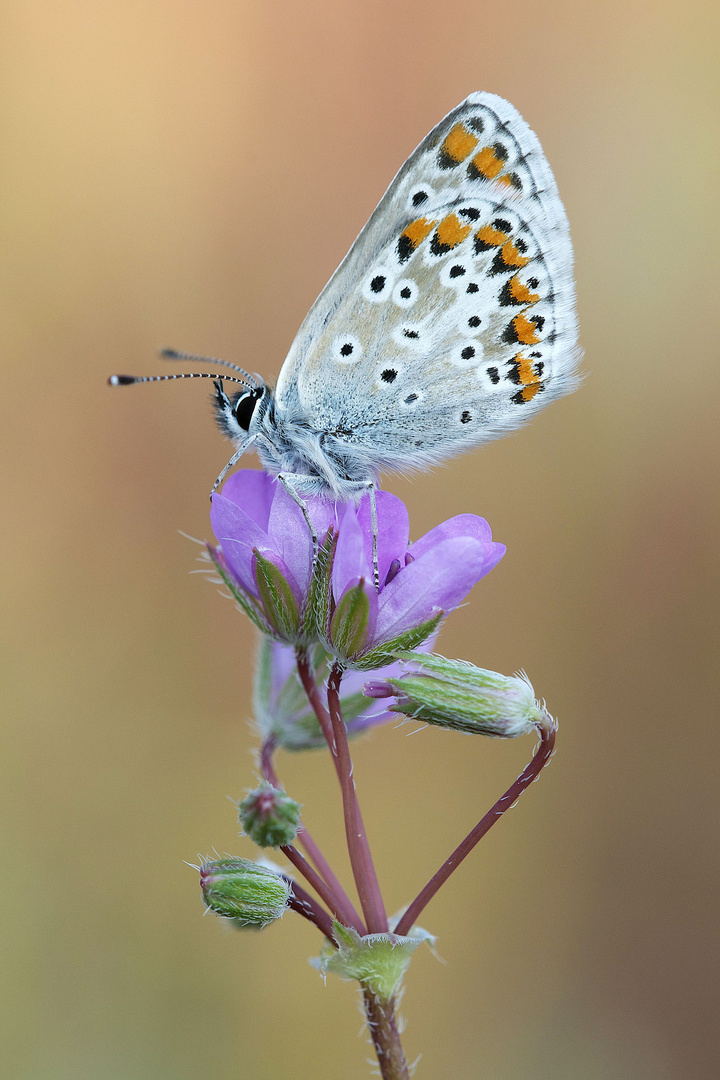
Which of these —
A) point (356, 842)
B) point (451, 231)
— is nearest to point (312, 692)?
point (356, 842)

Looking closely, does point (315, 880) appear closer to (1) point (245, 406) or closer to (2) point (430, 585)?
(2) point (430, 585)

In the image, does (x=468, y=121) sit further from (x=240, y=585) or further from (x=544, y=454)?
(x=544, y=454)

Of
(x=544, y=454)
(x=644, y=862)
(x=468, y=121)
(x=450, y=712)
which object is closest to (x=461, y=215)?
A: (x=468, y=121)

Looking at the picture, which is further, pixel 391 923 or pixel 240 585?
pixel 240 585

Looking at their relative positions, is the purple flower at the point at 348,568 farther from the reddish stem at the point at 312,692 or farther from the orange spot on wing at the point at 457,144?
the orange spot on wing at the point at 457,144

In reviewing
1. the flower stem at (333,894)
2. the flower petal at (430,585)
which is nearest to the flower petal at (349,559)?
the flower petal at (430,585)

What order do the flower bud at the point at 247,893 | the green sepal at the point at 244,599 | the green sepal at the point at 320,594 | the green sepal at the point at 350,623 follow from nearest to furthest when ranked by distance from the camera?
1. the flower bud at the point at 247,893
2. the green sepal at the point at 350,623
3. the green sepal at the point at 320,594
4. the green sepal at the point at 244,599
